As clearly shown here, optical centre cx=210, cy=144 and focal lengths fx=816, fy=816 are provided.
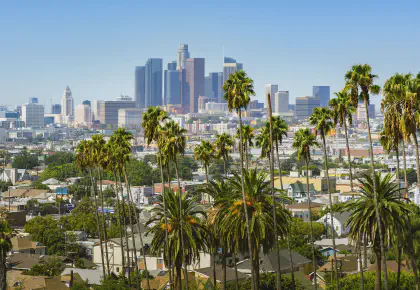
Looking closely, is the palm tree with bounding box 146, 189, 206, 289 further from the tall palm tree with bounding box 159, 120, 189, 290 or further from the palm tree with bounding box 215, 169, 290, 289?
the palm tree with bounding box 215, 169, 290, 289

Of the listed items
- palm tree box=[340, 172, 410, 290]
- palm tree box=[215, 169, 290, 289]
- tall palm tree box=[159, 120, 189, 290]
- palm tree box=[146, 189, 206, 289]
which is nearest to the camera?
palm tree box=[340, 172, 410, 290]

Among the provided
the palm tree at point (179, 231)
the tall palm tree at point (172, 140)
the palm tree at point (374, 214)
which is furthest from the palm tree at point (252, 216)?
the tall palm tree at point (172, 140)

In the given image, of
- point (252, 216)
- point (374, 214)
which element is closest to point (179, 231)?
point (252, 216)

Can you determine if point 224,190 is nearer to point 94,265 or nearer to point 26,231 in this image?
point 94,265

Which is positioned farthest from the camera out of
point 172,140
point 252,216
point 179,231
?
point 172,140

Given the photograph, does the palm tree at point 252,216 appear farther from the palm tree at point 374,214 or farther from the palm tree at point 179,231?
the palm tree at point 374,214

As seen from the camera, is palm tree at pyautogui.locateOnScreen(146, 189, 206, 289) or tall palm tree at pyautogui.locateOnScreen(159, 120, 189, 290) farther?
tall palm tree at pyautogui.locateOnScreen(159, 120, 189, 290)

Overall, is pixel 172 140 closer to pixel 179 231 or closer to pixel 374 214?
pixel 179 231

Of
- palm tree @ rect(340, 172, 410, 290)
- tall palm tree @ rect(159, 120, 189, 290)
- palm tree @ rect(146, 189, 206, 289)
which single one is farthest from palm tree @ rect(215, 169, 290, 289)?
tall palm tree @ rect(159, 120, 189, 290)
